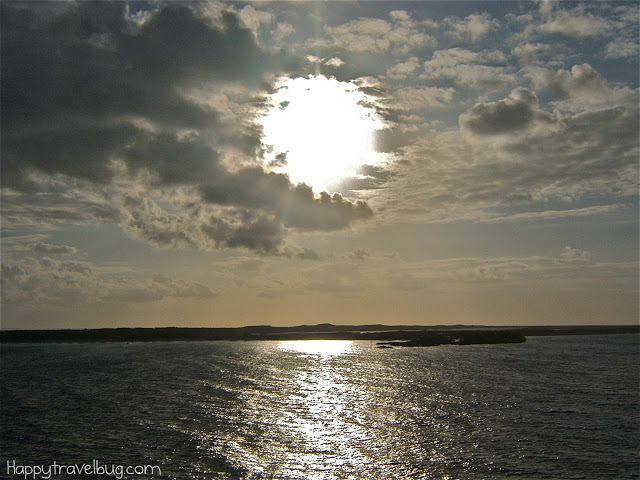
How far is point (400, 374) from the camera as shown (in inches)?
3371

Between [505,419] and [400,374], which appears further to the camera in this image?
[400,374]

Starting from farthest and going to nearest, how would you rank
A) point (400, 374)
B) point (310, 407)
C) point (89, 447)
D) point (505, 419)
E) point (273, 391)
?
point (400, 374)
point (273, 391)
point (310, 407)
point (505, 419)
point (89, 447)

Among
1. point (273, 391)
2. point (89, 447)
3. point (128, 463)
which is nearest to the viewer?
point (128, 463)

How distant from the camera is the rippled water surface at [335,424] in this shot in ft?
114

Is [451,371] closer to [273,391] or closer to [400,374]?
[400,374]

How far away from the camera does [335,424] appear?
46844 millimetres

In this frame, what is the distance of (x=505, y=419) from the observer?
159ft

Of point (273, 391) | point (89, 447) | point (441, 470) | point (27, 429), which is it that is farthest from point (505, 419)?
point (27, 429)

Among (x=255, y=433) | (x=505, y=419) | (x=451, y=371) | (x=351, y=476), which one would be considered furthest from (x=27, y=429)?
(x=451, y=371)

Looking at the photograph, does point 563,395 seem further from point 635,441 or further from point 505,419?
point 635,441

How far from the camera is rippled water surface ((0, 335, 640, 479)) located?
3472 cm

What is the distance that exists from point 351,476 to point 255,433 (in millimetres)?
12560

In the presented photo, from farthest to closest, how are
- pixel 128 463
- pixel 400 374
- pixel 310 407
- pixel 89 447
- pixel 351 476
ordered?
pixel 400 374, pixel 310 407, pixel 89 447, pixel 128 463, pixel 351 476

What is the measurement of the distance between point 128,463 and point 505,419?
31973 mm
